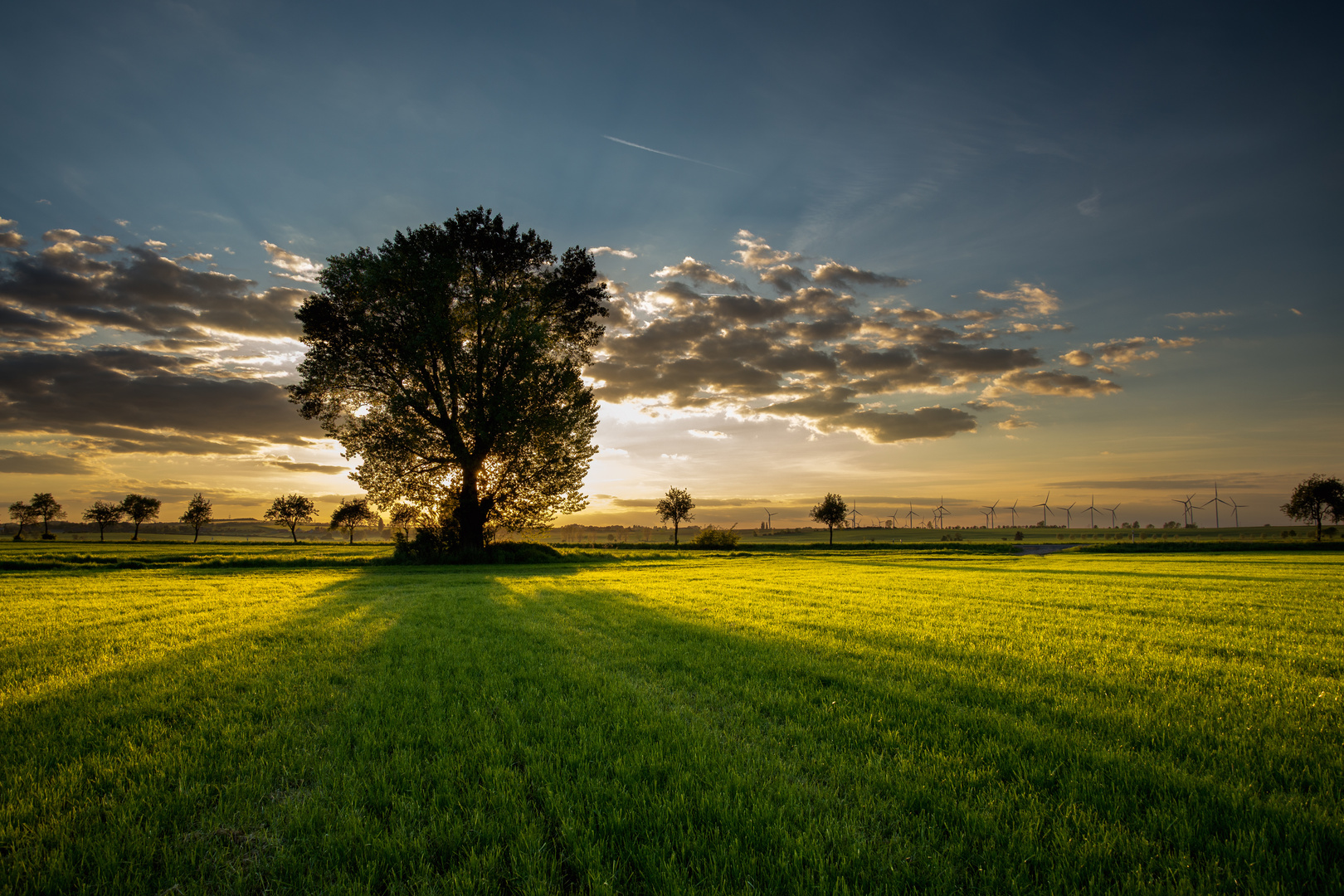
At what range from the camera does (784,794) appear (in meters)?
3.86

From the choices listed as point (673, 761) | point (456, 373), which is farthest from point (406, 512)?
point (673, 761)

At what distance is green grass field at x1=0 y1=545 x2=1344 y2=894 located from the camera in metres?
3.11

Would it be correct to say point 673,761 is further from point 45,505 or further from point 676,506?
point 45,505

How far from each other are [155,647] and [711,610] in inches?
419

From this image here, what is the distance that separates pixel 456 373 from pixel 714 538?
4875 centimetres

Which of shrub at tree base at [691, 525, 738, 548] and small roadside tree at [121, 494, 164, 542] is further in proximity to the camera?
small roadside tree at [121, 494, 164, 542]

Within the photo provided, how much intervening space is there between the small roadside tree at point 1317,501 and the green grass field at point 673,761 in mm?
128245

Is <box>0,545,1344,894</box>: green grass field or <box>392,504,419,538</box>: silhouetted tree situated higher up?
<box>392,504,419,538</box>: silhouetted tree

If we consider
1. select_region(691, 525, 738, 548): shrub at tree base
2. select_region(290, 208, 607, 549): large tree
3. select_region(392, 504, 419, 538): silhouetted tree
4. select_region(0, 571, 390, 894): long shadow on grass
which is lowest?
select_region(691, 525, 738, 548): shrub at tree base

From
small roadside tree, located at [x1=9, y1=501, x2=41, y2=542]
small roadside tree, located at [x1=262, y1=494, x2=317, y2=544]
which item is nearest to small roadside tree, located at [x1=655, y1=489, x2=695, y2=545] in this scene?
small roadside tree, located at [x1=262, y1=494, x2=317, y2=544]

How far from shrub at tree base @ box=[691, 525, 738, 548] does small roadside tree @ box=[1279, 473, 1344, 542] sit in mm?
98718

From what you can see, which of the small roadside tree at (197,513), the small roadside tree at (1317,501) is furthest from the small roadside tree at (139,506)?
the small roadside tree at (1317,501)

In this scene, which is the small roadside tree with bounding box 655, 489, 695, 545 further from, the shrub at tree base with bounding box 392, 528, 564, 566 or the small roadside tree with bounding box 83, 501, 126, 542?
the small roadside tree with bounding box 83, 501, 126, 542

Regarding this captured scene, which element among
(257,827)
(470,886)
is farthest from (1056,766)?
(257,827)
